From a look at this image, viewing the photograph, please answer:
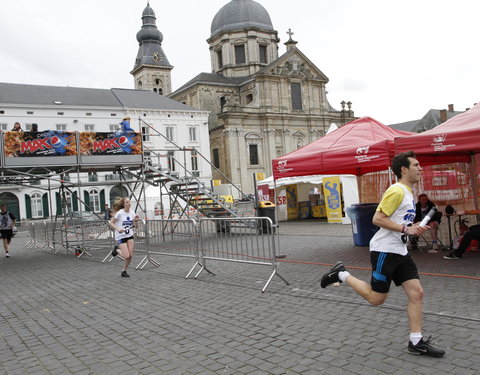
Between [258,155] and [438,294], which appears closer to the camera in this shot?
[438,294]

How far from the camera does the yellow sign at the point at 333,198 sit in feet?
67.5

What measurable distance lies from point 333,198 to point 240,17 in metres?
60.2

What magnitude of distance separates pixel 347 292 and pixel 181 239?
4.53 m

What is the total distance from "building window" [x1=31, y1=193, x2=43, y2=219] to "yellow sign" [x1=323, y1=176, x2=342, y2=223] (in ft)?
127

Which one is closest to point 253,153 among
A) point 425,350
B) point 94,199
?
point 94,199

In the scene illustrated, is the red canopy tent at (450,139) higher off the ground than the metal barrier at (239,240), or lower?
higher

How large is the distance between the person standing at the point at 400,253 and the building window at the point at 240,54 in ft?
237

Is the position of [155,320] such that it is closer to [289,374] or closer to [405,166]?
[289,374]

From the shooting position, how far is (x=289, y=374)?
4.11m

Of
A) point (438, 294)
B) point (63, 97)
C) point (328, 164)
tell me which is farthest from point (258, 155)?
point (438, 294)

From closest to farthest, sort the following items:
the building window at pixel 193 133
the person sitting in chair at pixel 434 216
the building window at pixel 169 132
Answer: the person sitting in chair at pixel 434 216 → the building window at pixel 169 132 → the building window at pixel 193 133

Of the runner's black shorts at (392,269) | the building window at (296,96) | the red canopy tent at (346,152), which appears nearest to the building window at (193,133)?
the building window at (296,96)

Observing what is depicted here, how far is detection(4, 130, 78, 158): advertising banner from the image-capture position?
547 inches

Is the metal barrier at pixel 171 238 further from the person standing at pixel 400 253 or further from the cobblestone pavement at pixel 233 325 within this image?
the person standing at pixel 400 253
